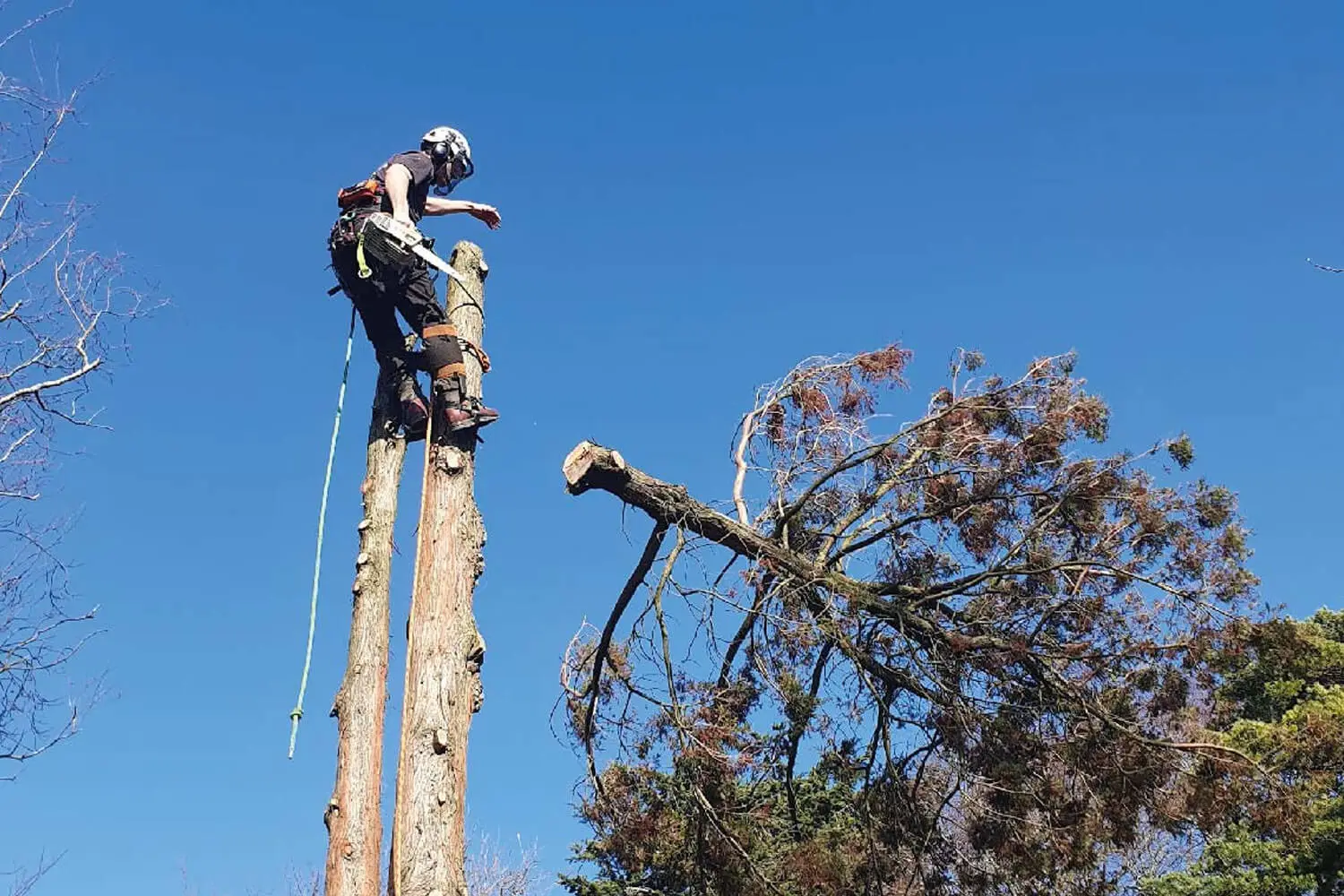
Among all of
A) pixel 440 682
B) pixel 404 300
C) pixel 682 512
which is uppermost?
pixel 404 300

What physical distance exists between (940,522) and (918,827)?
175cm

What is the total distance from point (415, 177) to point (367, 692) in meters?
2.74

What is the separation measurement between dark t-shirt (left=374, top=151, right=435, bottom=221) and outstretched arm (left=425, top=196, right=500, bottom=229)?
18cm

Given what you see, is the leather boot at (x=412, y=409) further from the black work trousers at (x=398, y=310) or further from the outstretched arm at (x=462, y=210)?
the outstretched arm at (x=462, y=210)

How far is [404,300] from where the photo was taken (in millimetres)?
6871

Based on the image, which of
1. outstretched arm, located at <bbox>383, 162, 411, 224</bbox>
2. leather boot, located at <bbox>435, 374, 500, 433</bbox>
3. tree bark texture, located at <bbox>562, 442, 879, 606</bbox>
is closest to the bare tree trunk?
leather boot, located at <bbox>435, 374, 500, 433</bbox>

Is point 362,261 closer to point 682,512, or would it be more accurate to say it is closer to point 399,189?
point 399,189

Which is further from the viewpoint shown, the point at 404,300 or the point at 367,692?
the point at 404,300

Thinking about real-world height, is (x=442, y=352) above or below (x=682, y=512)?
above

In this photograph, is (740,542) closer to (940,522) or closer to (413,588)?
(940,522)

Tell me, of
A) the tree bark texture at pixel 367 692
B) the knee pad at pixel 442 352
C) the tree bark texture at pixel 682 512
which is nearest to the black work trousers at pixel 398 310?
the knee pad at pixel 442 352

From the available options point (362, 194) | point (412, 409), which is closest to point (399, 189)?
point (362, 194)

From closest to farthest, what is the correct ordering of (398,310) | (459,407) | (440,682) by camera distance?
1. (440,682)
2. (459,407)
3. (398,310)

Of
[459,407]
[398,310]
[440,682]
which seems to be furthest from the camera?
[398,310]
